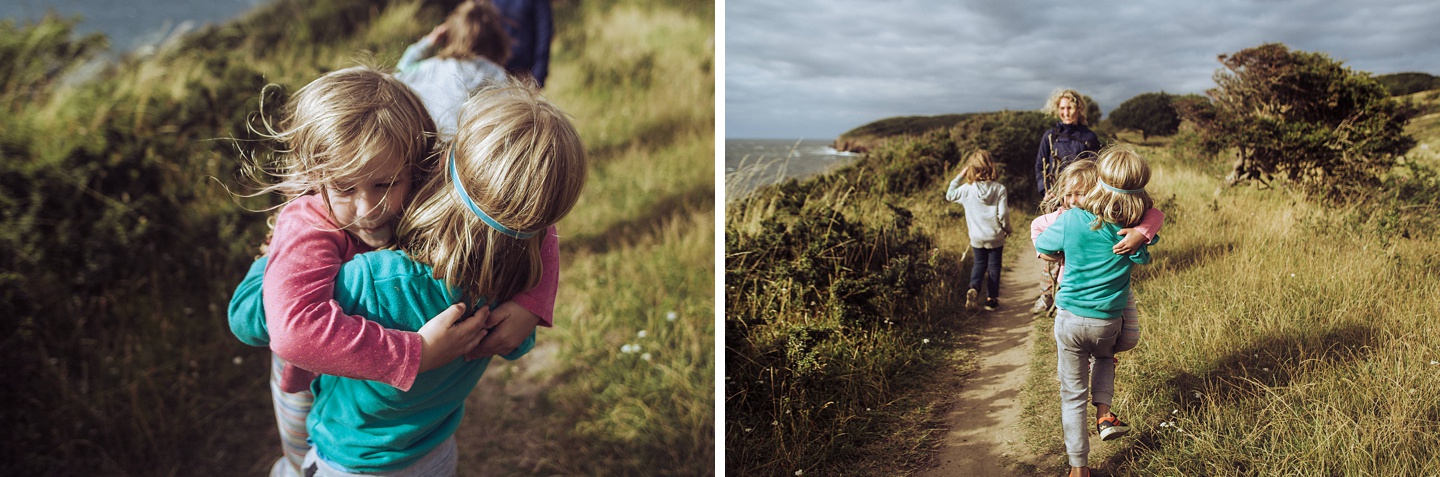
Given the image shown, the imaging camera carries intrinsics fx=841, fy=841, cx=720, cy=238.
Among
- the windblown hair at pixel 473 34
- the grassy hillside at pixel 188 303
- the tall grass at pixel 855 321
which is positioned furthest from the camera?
the windblown hair at pixel 473 34

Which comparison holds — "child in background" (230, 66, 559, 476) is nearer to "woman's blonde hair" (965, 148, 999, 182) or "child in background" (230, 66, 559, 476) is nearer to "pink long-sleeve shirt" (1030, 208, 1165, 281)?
"pink long-sleeve shirt" (1030, 208, 1165, 281)

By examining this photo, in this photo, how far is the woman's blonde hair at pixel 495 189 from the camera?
166cm

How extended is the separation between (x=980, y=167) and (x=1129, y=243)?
66 centimetres

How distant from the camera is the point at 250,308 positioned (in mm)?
1816

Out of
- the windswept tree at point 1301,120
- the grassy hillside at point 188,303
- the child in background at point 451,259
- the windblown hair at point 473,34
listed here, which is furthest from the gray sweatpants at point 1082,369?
the windblown hair at point 473,34

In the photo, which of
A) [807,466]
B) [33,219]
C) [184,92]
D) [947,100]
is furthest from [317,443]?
[184,92]

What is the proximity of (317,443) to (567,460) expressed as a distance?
2.04m

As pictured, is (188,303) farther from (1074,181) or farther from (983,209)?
(1074,181)

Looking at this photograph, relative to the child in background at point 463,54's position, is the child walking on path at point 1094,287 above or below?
below

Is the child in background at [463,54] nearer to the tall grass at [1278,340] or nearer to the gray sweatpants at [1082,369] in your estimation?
the gray sweatpants at [1082,369]

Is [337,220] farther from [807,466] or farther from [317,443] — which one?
[807,466]

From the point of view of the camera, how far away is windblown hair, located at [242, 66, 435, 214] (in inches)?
66.9

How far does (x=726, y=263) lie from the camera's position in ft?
12.3

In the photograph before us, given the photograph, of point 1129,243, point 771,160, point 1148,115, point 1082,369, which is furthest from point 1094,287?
point 771,160
